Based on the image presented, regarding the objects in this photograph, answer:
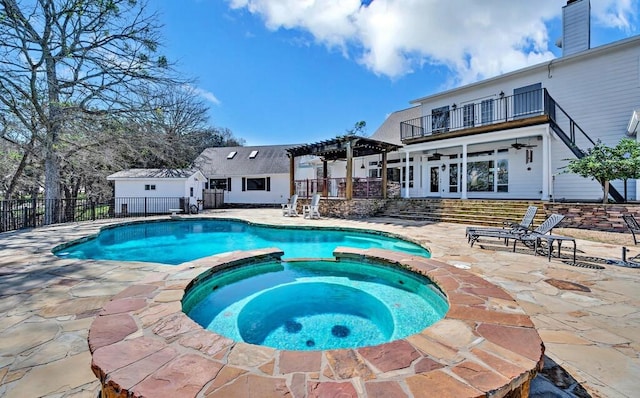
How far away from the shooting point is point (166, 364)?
71.4 inches

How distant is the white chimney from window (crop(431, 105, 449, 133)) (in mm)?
5047

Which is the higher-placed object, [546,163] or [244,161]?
[244,161]

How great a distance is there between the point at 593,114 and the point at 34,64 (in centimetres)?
2196

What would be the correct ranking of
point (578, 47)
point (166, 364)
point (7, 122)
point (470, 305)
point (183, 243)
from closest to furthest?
point (166, 364), point (470, 305), point (183, 243), point (7, 122), point (578, 47)

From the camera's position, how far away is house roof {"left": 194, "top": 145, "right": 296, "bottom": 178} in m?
22.0

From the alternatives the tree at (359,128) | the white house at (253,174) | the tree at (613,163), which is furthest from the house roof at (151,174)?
the tree at (359,128)

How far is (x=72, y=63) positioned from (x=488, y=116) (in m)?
18.5

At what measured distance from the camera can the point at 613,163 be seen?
781cm

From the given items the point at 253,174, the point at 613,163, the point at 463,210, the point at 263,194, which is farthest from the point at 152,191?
the point at 613,163

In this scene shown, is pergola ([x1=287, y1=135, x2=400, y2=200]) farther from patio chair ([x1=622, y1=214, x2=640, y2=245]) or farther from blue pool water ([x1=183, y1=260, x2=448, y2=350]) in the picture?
patio chair ([x1=622, y1=214, x2=640, y2=245])

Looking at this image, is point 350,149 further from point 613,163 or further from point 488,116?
point 613,163

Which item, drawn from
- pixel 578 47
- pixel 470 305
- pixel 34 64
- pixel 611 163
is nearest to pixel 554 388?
pixel 470 305

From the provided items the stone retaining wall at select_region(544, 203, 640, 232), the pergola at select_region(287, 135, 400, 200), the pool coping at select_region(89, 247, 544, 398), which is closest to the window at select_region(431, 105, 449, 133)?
the pergola at select_region(287, 135, 400, 200)

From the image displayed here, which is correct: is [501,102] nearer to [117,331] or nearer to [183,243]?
[183,243]
